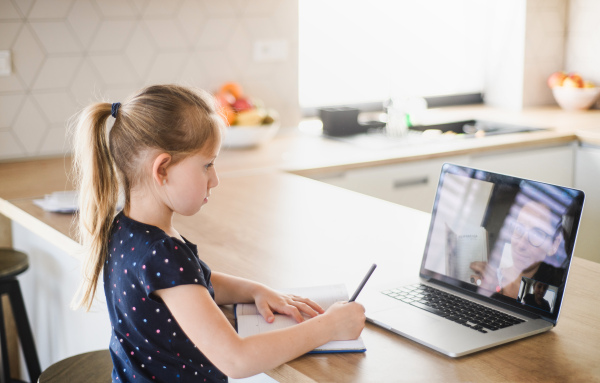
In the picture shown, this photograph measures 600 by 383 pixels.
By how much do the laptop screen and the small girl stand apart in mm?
251

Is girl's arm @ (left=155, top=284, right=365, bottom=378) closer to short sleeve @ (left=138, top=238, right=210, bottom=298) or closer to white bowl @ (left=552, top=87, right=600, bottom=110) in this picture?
short sleeve @ (left=138, top=238, right=210, bottom=298)

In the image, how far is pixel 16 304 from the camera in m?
2.14

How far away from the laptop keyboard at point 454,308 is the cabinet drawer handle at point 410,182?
1.31 m

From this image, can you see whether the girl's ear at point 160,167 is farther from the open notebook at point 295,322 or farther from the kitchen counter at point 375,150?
the kitchen counter at point 375,150

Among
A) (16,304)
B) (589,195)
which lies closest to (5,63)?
(16,304)

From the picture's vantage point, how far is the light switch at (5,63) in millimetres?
2418

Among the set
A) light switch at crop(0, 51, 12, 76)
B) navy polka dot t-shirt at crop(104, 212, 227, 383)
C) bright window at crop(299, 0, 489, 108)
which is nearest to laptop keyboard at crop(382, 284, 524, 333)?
navy polka dot t-shirt at crop(104, 212, 227, 383)

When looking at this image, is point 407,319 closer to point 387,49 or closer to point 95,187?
point 95,187

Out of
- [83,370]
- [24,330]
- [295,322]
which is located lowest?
[24,330]

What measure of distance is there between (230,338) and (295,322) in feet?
0.58

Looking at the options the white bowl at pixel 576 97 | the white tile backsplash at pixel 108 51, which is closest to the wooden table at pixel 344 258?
the white tile backsplash at pixel 108 51

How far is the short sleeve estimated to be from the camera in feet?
3.38

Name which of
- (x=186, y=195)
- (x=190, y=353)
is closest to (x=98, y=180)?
(x=186, y=195)

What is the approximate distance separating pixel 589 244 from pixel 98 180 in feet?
8.20
